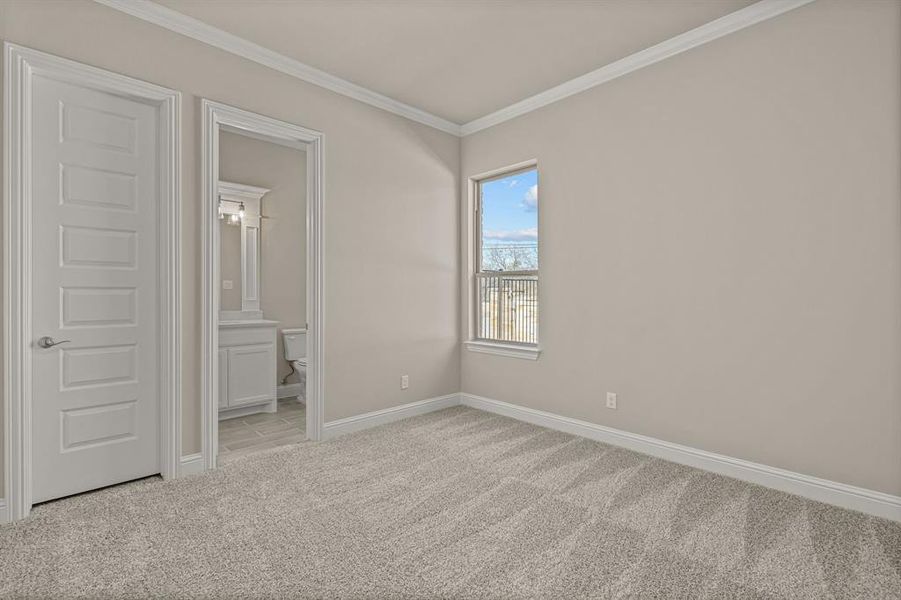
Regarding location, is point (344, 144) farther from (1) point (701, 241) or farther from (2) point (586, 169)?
(1) point (701, 241)

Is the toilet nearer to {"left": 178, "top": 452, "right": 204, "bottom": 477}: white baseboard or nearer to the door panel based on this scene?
the door panel

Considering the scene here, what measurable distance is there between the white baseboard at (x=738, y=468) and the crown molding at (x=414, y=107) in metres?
2.65

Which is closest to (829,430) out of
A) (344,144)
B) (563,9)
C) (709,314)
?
(709,314)

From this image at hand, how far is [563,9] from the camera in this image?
273 centimetres

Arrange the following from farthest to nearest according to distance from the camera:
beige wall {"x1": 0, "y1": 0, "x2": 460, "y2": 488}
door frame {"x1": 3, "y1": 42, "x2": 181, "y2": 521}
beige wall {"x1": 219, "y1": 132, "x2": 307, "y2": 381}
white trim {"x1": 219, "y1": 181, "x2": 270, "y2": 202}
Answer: beige wall {"x1": 219, "y1": 132, "x2": 307, "y2": 381} → white trim {"x1": 219, "y1": 181, "x2": 270, "y2": 202} → beige wall {"x1": 0, "y1": 0, "x2": 460, "y2": 488} → door frame {"x1": 3, "y1": 42, "x2": 181, "y2": 521}

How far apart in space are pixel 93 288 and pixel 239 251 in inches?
87.3

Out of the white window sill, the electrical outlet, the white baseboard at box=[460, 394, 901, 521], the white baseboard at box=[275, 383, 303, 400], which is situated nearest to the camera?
the white baseboard at box=[460, 394, 901, 521]

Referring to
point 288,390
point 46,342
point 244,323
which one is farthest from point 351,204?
point 288,390

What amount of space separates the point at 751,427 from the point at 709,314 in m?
0.72

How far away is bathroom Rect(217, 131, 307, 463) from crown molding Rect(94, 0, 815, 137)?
1478 mm

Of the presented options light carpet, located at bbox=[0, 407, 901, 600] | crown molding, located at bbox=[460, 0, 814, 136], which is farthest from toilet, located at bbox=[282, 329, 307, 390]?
crown molding, located at bbox=[460, 0, 814, 136]

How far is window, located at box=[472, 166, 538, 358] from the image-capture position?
163 inches

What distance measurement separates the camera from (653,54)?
3.15 meters

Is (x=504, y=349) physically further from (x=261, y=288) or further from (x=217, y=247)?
(x=261, y=288)
